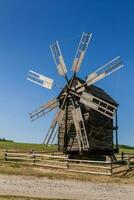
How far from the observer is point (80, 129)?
31.5 metres

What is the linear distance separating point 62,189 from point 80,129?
1167 cm

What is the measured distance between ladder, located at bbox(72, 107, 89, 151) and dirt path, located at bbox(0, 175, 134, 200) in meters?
7.51

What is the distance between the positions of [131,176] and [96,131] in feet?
20.0

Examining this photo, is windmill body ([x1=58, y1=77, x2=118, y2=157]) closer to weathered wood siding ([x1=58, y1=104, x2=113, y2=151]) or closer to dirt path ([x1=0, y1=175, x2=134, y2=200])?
weathered wood siding ([x1=58, y1=104, x2=113, y2=151])

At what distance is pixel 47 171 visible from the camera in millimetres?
28516

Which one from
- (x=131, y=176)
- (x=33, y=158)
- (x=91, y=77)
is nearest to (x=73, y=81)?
(x=91, y=77)

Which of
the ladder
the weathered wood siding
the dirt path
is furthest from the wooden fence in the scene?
the dirt path

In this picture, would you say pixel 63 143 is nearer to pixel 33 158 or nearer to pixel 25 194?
pixel 33 158

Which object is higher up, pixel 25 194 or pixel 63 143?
pixel 63 143

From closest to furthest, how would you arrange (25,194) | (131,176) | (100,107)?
(25,194), (131,176), (100,107)

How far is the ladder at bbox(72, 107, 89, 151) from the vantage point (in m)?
31.2

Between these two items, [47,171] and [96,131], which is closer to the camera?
[47,171]

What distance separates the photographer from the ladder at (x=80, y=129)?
102 ft

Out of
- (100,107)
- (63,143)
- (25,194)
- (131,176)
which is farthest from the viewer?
(63,143)
